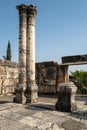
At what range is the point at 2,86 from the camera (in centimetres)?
1034

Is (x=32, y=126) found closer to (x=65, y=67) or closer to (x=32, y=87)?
(x=32, y=87)

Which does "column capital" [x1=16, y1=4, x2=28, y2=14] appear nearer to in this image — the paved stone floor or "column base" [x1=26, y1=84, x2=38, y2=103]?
"column base" [x1=26, y1=84, x2=38, y2=103]

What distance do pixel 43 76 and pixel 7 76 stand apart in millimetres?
2436

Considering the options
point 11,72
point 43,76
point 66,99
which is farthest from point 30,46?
point 43,76

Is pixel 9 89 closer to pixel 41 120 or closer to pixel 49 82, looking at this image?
pixel 49 82

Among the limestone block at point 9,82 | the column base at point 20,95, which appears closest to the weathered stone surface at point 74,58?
the limestone block at point 9,82

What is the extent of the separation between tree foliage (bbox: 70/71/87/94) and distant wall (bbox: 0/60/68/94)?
4.39 meters

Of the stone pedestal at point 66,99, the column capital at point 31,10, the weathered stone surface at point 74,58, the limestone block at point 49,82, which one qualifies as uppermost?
the column capital at point 31,10

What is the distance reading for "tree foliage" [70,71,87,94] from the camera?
15298 mm

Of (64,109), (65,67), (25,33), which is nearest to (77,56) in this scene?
(65,67)

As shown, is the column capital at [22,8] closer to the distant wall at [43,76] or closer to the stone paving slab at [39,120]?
the distant wall at [43,76]

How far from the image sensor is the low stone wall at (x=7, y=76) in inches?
408

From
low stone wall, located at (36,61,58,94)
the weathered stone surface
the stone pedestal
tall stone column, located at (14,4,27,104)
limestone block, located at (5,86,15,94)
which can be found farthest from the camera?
low stone wall, located at (36,61,58,94)

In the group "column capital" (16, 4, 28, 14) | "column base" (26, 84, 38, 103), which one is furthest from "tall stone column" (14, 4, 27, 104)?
"column base" (26, 84, 38, 103)
